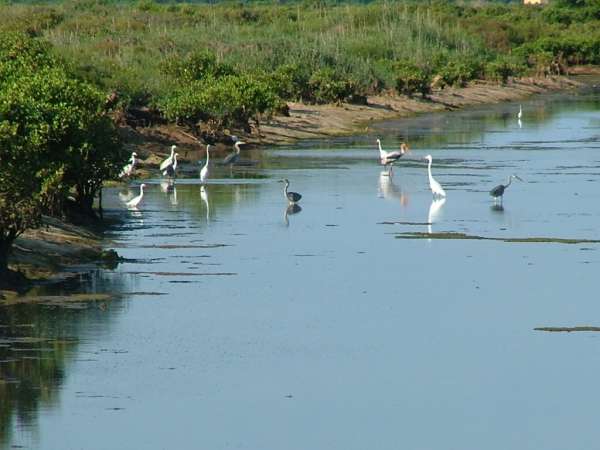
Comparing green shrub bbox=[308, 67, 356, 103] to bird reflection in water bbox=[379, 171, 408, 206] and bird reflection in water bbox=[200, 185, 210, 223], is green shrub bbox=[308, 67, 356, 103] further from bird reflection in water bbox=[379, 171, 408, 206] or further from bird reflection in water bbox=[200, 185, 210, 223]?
bird reflection in water bbox=[200, 185, 210, 223]

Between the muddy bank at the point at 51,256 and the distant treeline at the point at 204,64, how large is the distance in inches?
18.0

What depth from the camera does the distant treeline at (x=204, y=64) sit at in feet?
71.2

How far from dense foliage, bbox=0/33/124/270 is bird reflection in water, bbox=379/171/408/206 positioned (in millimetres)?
6511

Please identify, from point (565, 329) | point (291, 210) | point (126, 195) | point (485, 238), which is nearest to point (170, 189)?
point (126, 195)

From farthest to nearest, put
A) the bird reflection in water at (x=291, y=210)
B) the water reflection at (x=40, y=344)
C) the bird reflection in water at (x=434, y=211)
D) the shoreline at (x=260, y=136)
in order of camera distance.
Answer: the bird reflection in water at (x=291, y=210) < the bird reflection in water at (x=434, y=211) < the shoreline at (x=260, y=136) < the water reflection at (x=40, y=344)

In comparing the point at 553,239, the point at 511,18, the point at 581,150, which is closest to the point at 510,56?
the point at 511,18

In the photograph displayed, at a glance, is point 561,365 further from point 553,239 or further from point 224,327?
point 553,239

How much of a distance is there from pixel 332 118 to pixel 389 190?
1709cm

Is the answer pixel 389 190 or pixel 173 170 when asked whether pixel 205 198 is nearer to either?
pixel 173 170

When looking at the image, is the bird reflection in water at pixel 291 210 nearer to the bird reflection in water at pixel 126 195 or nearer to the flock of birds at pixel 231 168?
the flock of birds at pixel 231 168

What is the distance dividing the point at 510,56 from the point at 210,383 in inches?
2680

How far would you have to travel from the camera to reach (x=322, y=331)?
16.9 metres

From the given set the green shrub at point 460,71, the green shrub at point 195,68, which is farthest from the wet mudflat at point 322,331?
the green shrub at point 460,71

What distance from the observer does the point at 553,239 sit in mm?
23859
